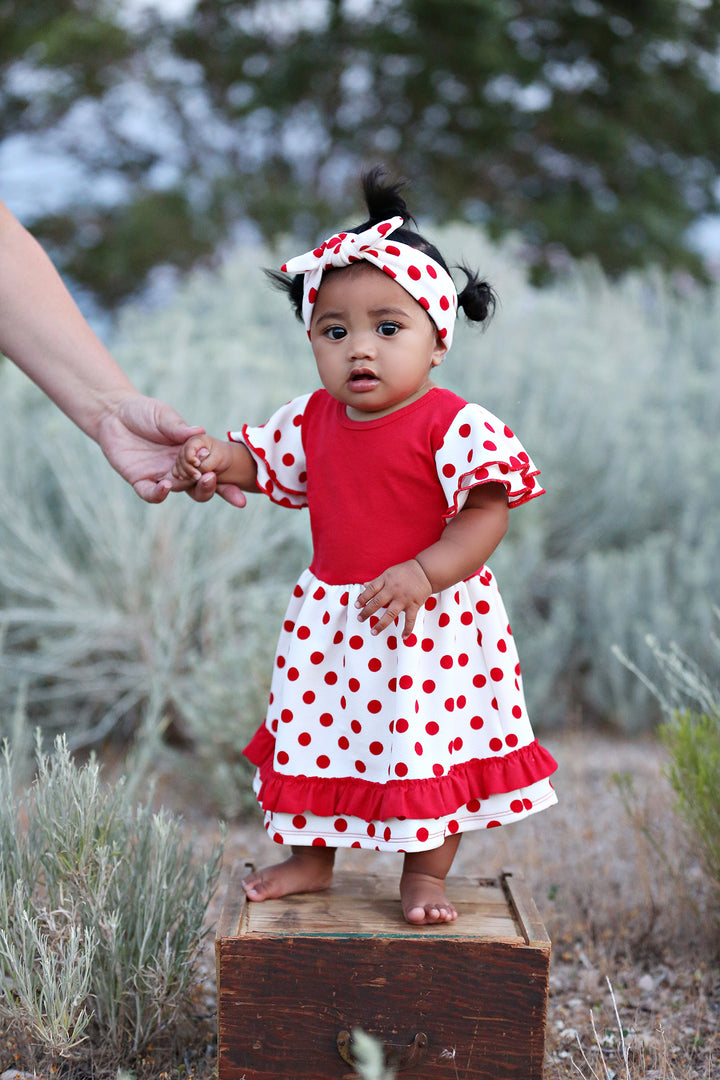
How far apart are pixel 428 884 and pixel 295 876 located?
278mm

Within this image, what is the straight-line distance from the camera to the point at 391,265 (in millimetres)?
1853

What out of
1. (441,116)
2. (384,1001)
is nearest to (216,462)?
(384,1001)

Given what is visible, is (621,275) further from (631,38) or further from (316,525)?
(316,525)

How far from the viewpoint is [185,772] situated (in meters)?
3.85

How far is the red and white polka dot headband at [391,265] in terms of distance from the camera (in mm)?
1853

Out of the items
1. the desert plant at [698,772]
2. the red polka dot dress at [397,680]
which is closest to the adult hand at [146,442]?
the red polka dot dress at [397,680]

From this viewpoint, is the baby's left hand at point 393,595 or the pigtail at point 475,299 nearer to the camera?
the baby's left hand at point 393,595

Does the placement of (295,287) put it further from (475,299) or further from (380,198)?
(475,299)

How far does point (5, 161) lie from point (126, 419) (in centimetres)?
1227

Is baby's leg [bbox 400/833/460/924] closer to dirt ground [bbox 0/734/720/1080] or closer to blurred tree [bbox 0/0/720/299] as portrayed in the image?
dirt ground [bbox 0/734/720/1080]

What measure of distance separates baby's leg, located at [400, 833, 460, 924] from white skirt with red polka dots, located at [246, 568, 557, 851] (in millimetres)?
62

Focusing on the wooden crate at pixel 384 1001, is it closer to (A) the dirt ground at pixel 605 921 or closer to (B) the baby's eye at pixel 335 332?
(A) the dirt ground at pixel 605 921

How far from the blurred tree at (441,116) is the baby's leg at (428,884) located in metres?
10.4

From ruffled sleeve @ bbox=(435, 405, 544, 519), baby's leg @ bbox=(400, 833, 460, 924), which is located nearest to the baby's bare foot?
baby's leg @ bbox=(400, 833, 460, 924)
